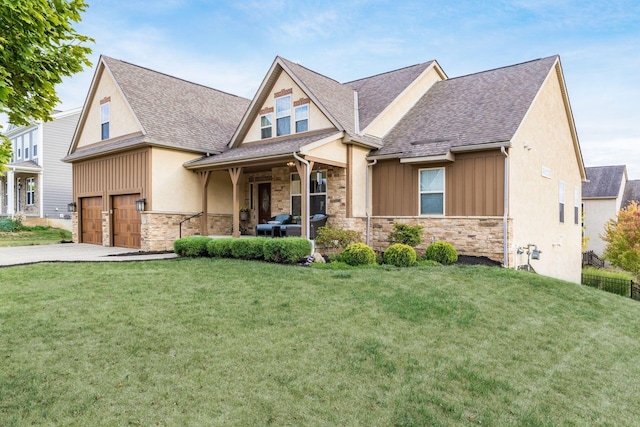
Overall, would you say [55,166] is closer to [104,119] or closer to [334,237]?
[104,119]

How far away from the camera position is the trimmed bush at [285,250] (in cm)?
1051

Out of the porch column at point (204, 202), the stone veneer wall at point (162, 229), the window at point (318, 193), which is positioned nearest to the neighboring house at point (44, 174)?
the stone veneer wall at point (162, 229)

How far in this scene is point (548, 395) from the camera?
4012 millimetres

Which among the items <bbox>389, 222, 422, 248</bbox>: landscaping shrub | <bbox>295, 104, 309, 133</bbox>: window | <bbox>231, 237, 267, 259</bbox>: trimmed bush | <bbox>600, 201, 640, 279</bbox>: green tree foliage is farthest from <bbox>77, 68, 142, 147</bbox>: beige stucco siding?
<bbox>600, 201, 640, 279</bbox>: green tree foliage

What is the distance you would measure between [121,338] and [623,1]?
55.2 feet

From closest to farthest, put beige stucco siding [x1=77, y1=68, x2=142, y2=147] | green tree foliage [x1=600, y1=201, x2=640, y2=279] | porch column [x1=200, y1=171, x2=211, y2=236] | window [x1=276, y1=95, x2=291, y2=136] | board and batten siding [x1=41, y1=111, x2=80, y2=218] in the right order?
window [x1=276, y1=95, x2=291, y2=136]
porch column [x1=200, y1=171, x2=211, y2=236]
beige stucco siding [x1=77, y1=68, x2=142, y2=147]
green tree foliage [x1=600, y1=201, x2=640, y2=279]
board and batten siding [x1=41, y1=111, x2=80, y2=218]

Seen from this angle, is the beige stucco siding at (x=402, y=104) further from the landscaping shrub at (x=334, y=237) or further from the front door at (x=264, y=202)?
the front door at (x=264, y=202)

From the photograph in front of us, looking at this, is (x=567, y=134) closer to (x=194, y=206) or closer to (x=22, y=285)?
(x=194, y=206)

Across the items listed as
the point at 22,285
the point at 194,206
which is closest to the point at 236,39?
the point at 194,206

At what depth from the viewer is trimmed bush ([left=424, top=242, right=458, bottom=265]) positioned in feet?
35.1

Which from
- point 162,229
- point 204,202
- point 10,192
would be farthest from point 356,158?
point 10,192

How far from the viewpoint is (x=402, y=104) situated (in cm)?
1519

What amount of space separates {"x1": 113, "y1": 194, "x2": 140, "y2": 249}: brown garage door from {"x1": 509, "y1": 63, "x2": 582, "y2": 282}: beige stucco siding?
1322 cm

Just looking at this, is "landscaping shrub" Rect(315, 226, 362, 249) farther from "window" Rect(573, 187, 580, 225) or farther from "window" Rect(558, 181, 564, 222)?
"window" Rect(573, 187, 580, 225)
